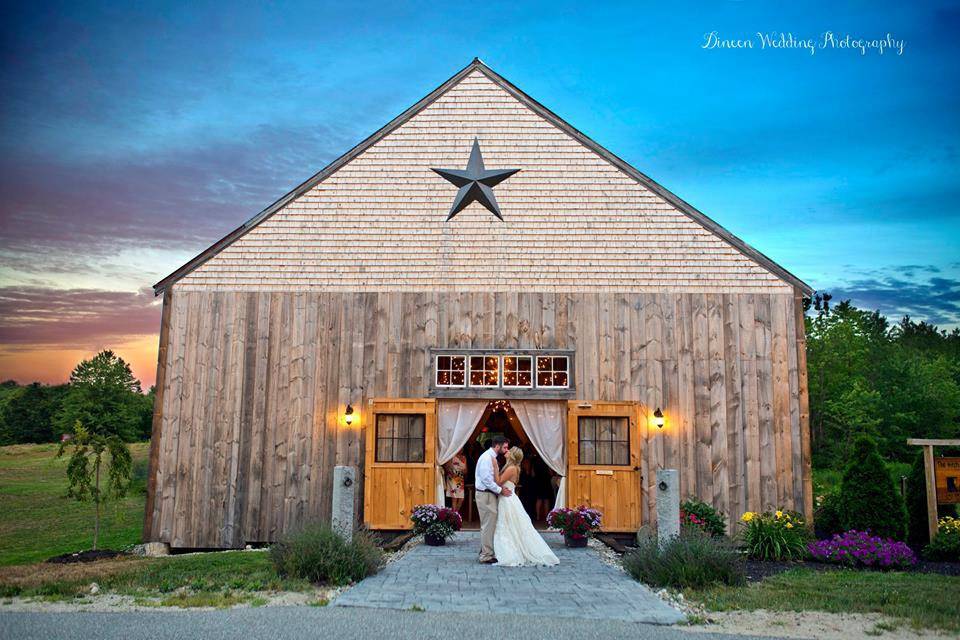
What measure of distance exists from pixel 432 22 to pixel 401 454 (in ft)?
30.5

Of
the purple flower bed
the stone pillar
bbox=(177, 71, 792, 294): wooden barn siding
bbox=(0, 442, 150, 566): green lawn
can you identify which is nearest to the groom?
the stone pillar

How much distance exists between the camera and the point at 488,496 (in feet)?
33.1

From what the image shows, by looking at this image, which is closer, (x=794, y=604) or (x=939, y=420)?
(x=794, y=604)

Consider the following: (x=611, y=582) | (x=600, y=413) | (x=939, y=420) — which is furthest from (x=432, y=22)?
(x=939, y=420)

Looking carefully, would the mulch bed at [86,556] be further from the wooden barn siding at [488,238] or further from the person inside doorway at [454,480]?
the person inside doorway at [454,480]

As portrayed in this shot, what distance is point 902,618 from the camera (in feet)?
23.3

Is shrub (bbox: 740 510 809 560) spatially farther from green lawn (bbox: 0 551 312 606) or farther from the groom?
green lawn (bbox: 0 551 312 606)

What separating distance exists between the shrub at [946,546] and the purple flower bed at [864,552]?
0.54 metres

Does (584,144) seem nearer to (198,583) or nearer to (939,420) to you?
(198,583)

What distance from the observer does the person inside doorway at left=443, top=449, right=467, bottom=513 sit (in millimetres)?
14375

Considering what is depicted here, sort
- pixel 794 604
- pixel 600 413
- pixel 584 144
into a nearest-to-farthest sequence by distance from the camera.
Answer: pixel 794 604 < pixel 600 413 < pixel 584 144

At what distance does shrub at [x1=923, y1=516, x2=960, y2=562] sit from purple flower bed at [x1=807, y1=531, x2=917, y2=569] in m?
0.54

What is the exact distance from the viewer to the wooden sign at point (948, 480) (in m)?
12.0

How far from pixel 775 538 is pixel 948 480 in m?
3.05
